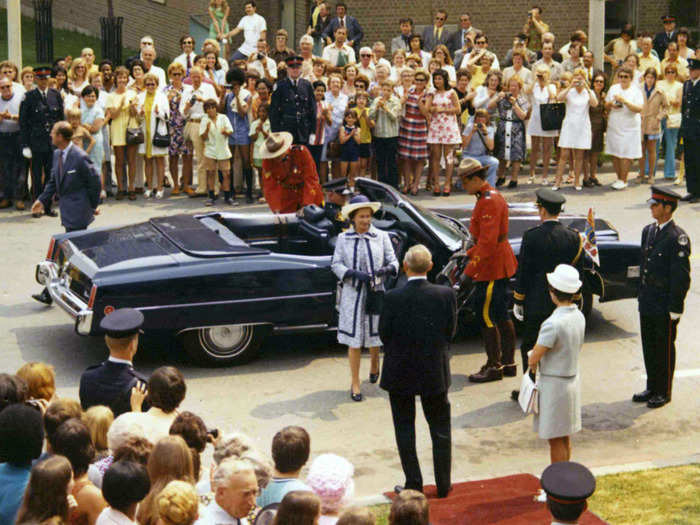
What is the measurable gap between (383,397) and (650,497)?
2693mm

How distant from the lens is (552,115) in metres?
18.4

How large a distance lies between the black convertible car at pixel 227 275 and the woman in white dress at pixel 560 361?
2.35m

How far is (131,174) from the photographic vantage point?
17.7 meters

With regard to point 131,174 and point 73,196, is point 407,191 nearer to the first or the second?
point 131,174

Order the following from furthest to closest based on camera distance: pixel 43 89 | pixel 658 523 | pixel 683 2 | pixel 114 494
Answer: pixel 683 2
pixel 43 89
pixel 658 523
pixel 114 494

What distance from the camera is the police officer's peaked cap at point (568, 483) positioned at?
5.12 m

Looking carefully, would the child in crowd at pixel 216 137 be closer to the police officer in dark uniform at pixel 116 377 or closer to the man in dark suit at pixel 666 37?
the man in dark suit at pixel 666 37

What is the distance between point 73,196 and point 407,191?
6826 mm

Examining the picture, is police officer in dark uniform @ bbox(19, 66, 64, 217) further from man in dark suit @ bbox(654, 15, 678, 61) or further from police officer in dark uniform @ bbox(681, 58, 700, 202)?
man in dark suit @ bbox(654, 15, 678, 61)

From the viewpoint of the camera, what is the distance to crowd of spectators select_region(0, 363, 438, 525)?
527 centimetres

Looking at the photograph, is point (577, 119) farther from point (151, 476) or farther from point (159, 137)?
point (151, 476)

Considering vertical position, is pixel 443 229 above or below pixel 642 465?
above

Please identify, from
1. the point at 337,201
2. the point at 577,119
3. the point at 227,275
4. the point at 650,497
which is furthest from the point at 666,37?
the point at 650,497

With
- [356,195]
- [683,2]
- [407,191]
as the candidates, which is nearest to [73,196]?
[356,195]
